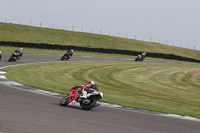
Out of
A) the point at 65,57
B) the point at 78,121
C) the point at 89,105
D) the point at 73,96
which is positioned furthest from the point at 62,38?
the point at 78,121

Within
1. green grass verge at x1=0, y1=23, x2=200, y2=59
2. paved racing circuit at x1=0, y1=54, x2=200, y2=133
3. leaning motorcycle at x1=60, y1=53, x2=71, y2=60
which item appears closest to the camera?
paved racing circuit at x1=0, y1=54, x2=200, y2=133

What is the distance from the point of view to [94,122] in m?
8.52

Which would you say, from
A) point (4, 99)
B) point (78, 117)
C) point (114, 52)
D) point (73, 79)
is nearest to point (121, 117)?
point (78, 117)

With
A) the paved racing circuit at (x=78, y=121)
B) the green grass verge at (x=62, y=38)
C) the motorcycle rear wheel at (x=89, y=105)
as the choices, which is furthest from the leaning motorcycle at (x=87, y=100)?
the green grass verge at (x=62, y=38)

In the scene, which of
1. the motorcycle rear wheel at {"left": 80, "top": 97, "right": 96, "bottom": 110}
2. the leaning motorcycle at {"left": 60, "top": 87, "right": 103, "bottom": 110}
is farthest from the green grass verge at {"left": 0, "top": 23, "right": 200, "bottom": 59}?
A: the motorcycle rear wheel at {"left": 80, "top": 97, "right": 96, "bottom": 110}

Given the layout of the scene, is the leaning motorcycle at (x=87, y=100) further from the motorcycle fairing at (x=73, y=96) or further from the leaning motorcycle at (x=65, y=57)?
the leaning motorcycle at (x=65, y=57)

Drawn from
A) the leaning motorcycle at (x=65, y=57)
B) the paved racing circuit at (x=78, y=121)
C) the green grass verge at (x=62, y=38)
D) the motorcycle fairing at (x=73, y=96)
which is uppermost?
the green grass verge at (x=62, y=38)

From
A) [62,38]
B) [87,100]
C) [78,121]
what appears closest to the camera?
[78,121]

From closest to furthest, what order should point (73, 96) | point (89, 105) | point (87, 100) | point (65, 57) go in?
point (89, 105)
point (87, 100)
point (73, 96)
point (65, 57)

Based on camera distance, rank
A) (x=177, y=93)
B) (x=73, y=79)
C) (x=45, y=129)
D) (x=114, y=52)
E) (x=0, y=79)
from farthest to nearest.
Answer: (x=114, y=52) < (x=73, y=79) < (x=177, y=93) < (x=0, y=79) < (x=45, y=129)

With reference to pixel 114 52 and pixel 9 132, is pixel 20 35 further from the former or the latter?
pixel 9 132

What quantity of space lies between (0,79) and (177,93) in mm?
9469

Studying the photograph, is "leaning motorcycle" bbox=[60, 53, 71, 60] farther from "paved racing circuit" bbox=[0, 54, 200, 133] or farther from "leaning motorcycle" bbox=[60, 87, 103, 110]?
"leaning motorcycle" bbox=[60, 87, 103, 110]

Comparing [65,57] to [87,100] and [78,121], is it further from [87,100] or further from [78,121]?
[78,121]
